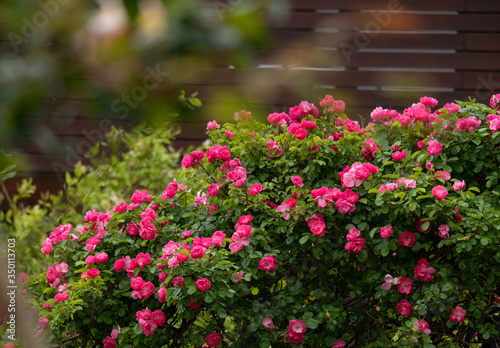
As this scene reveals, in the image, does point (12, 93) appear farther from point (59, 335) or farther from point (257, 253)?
point (59, 335)

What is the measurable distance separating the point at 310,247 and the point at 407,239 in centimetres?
39

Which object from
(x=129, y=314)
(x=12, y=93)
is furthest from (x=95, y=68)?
(x=129, y=314)

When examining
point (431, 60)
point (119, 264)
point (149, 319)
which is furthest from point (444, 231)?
point (431, 60)

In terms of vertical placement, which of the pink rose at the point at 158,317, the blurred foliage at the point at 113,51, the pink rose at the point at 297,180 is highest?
the blurred foliage at the point at 113,51

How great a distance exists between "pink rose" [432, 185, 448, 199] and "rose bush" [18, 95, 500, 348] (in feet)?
0.04

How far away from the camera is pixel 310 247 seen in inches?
92.6

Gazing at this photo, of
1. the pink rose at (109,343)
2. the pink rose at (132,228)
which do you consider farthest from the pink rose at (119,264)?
the pink rose at (109,343)

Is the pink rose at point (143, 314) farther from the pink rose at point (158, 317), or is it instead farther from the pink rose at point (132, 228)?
the pink rose at point (132, 228)

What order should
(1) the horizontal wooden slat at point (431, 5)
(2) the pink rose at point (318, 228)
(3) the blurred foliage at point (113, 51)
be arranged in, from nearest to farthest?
1. (3) the blurred foliage at point (113, 51)
2. (2) the pink rose at point (318, 228)
3. (1) the horizontal wooden slat at point (431, 5)

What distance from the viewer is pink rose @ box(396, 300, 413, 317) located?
2.28 metres

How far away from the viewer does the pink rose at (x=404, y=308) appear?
228 centimetres

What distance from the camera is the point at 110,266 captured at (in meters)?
2.56

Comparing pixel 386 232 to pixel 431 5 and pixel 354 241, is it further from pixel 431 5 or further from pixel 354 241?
pixel 431 5

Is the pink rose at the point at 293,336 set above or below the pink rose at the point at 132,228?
below
